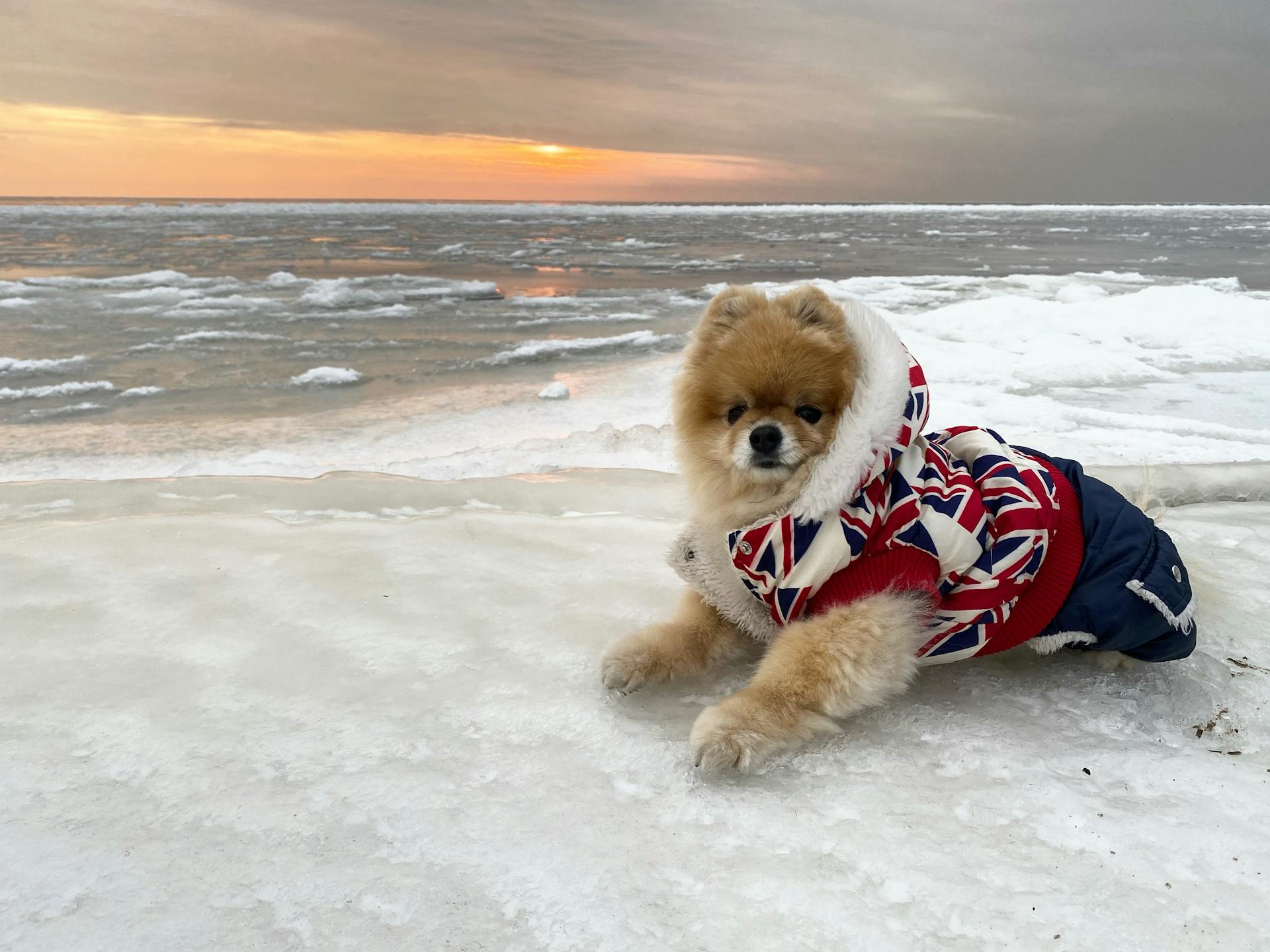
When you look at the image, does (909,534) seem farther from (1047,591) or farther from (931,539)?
(1047,591)

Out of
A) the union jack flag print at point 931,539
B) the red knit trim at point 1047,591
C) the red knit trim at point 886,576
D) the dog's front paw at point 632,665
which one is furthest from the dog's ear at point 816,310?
the dog's front paw at point 632,665

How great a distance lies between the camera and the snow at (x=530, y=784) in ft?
4.17

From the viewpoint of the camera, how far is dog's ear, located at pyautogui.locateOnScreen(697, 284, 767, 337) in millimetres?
2066

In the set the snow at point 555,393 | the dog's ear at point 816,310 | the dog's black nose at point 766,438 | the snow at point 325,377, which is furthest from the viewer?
the snow at point 325,377

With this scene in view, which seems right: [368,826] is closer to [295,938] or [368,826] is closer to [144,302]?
[295,938]

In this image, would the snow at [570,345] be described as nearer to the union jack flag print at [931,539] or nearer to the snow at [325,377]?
the snow at [325,377]

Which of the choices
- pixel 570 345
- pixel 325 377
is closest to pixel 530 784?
pixel 325 377

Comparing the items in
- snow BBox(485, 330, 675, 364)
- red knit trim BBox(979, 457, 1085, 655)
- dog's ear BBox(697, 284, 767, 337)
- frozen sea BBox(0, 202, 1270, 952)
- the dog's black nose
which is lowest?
frozen sea BBox(0, 202, 1270, 952)

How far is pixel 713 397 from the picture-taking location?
208 centimetres

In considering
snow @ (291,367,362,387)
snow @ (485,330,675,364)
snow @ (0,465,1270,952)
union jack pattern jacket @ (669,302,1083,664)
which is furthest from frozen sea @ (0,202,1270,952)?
snow @ (485,330,675,364)

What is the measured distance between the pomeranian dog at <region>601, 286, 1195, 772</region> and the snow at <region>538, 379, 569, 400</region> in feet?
12.3

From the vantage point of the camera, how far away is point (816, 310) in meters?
2.00

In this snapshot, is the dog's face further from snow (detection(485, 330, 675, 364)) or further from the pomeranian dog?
snow (detection(485, 330, 675, 364))

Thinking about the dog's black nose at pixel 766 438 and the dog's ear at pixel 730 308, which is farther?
the dog's ear at pixel 730 308
